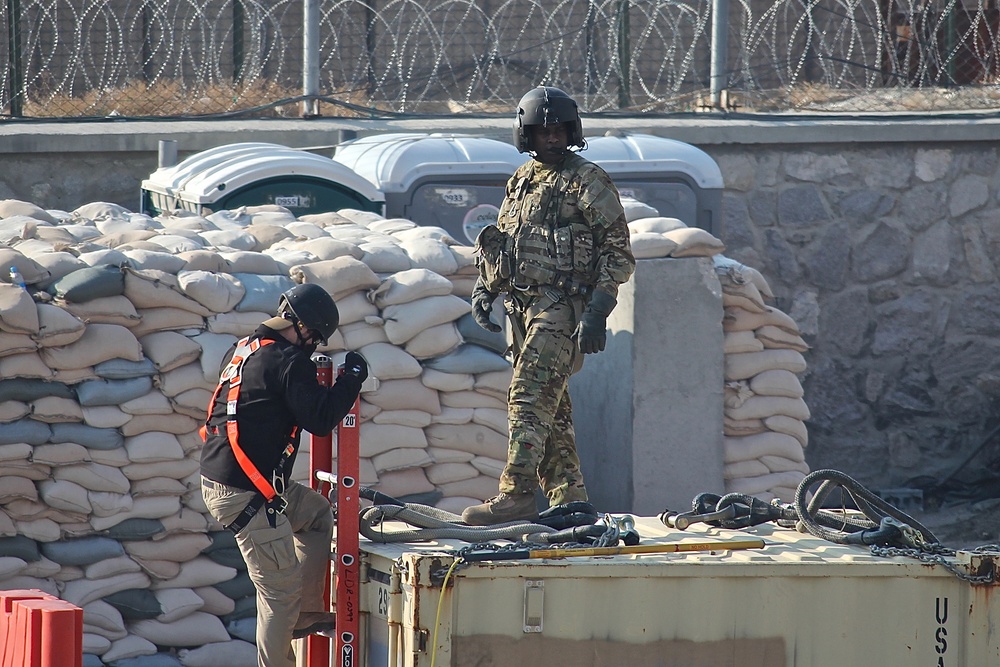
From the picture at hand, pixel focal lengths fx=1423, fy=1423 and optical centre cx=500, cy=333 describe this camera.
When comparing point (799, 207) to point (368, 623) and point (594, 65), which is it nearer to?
point (594, 65)

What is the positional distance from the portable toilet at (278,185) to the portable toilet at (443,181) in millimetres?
141

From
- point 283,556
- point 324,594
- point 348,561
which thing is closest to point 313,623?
point 324,594

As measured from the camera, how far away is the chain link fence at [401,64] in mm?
8977

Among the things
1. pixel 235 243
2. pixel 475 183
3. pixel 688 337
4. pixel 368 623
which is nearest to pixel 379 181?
pixel 475 183

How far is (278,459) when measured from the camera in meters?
4.23

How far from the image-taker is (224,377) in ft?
14.0

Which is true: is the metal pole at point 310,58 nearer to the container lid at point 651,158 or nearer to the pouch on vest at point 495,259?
the container lid at point 651,158

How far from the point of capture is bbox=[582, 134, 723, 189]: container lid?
307 inches

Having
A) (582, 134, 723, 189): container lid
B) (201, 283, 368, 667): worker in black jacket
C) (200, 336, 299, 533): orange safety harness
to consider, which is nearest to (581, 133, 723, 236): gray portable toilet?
(582, 134, 723, 189): container lid

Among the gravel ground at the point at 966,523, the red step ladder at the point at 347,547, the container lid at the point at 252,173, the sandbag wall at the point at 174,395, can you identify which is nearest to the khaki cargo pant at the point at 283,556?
the red step ladder at the point at 347,547

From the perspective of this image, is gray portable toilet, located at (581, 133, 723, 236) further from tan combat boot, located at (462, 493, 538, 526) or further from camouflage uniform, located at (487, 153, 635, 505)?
tan combat boot, located at (462, 493, 538, 526)

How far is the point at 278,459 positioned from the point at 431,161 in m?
3.47

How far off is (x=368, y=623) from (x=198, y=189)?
375 centimetres

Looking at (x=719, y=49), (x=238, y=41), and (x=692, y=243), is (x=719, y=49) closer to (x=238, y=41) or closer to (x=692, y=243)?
(x=238, y=41)
